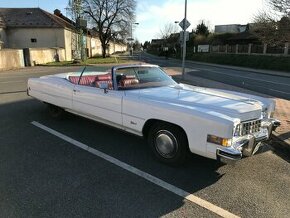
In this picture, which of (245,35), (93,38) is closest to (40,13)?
(93,38)

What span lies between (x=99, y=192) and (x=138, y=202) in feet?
1.71

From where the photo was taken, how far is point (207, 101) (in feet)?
15.5

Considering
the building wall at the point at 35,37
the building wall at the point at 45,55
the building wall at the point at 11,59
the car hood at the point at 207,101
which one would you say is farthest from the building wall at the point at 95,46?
the car hood at the point at 207,101

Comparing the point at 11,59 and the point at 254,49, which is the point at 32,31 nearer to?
the point at 11,59

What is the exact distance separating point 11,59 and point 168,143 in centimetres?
2583

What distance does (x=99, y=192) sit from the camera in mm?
3898

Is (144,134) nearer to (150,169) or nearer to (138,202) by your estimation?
(150,169)

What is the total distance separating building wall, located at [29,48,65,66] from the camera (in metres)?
31.4

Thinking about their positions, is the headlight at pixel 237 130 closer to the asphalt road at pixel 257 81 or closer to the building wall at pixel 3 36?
the asphalt road at pixel 257 81

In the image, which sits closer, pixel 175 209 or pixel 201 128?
pixel 175 209

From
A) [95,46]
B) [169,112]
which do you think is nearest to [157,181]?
[169,112]

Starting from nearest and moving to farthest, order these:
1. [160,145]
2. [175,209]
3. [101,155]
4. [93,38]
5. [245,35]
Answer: [175,209] → [160,145] → [101,155] → [245,35] → [93,38]

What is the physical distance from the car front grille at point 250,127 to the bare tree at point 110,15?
54.7 metres

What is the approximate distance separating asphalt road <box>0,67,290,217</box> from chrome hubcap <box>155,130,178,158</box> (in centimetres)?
20
